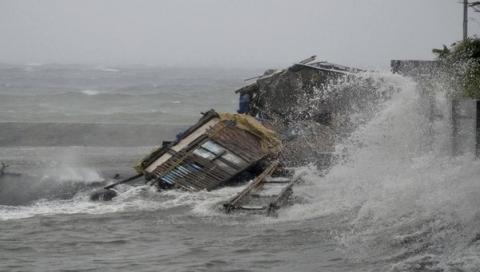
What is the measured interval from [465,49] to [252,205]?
8845 mm

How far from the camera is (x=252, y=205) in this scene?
53.7 ft

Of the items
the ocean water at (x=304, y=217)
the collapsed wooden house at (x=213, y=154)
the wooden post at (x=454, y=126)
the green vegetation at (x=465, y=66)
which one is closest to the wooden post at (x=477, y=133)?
the ocean water at (x=304, y=217)

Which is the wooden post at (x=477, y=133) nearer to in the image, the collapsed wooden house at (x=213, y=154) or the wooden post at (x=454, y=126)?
the wooden post at (x=454, y=126)

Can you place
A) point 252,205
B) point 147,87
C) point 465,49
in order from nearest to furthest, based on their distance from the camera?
point 252,205, point 465,49, point 147,87

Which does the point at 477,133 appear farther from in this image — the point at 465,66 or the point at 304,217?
the point at 465,66

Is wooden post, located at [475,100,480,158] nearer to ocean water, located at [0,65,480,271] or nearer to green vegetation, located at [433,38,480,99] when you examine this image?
ocean water, located at [0,65,480,271]

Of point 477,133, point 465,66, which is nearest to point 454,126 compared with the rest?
point 477,133

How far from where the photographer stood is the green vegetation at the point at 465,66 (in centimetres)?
1864

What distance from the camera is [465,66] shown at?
2019cm

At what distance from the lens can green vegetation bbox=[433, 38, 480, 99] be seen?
734 inches

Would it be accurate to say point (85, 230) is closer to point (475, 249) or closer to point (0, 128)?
point (475, 249)

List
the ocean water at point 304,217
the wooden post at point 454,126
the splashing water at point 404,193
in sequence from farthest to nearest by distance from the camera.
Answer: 1. the wooden post at point 454,126
2. the ocean water at point 304,217
3. the splashing water at point 404,193

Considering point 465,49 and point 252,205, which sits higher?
point 465,49

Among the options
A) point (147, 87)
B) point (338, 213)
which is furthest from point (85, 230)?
point (147, 87)
